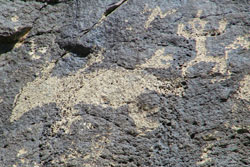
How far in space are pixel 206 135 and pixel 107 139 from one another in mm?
257

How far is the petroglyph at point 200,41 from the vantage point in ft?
3.41

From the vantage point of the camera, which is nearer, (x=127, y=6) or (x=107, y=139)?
(x=107, y=139)

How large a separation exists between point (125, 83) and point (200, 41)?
0.82ft

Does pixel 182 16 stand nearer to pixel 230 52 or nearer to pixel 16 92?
pixel 230 52

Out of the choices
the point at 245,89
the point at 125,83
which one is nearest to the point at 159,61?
the point at 125,83

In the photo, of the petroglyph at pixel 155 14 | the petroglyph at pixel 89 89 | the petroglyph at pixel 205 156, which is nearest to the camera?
the petroglyph at pixel 205 156

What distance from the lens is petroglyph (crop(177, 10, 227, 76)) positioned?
1.04m

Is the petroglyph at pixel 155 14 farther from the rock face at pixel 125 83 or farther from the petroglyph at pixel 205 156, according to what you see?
the petroglyph at pixel 205 156

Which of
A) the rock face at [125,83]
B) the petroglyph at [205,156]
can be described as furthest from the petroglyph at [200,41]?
A: the petroglyph at [205,156]

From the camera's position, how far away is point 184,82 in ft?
3.40

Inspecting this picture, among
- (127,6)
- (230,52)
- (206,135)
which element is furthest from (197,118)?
(127,6)

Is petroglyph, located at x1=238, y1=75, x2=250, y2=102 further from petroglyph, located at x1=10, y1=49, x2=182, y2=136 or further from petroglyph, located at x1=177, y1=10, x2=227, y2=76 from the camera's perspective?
petroglyph, located at x1=10, y1=49, x2=182, y2=136

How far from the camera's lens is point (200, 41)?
1090mm

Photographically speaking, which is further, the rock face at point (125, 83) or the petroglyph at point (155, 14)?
the petroglyph at point (155, 14)
